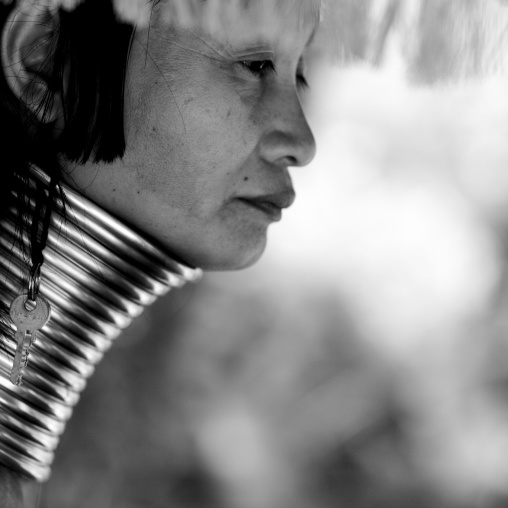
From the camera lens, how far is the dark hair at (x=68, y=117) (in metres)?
1.06

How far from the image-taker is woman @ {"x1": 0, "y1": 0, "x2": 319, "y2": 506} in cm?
107

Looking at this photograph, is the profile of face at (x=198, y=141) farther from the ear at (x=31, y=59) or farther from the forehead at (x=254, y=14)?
the forehead at (x=254, y=14)

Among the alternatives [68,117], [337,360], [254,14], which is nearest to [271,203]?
[68,117]

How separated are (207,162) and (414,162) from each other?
253cm

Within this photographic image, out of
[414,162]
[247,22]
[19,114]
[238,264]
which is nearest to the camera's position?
[247,22]

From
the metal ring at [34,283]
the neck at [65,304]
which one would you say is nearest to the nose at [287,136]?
the neck at [65,304]

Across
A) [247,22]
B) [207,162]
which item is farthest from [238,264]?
[247,22]

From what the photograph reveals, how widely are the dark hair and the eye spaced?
19 cm

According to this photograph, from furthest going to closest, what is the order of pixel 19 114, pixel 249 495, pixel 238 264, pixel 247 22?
pixel 249 495 < pixel 238 264 < pixel 19 114 < pixel 247 22

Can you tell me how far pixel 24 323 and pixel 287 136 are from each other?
48 cm

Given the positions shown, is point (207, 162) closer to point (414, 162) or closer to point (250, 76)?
point (250, 76)

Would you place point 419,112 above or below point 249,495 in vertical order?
above

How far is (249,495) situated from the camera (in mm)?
3312

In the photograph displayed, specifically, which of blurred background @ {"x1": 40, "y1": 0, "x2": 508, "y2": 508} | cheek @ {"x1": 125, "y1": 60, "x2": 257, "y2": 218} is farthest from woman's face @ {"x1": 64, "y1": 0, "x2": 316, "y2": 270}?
blurred background @ {"x1": 40, "y1": 0, "x2": 508, "y2": 508}
